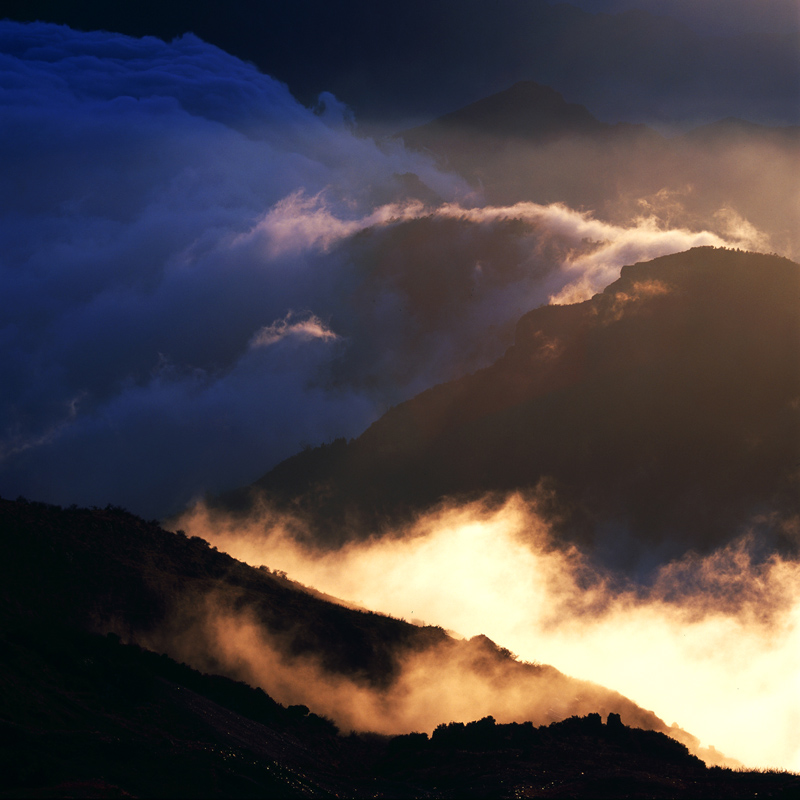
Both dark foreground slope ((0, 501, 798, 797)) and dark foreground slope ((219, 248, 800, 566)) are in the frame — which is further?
dark foreground slope ((219, 248, 800, 566))

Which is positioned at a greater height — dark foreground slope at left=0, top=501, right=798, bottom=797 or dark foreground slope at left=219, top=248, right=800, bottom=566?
dark foreground slope at left=219, top=248, right=800, bottom=566

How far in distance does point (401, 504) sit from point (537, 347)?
15886 mm

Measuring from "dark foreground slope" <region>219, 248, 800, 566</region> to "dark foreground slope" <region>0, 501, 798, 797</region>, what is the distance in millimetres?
24363

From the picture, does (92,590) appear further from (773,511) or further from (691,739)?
(773,511)

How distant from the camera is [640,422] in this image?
48656 millimetres

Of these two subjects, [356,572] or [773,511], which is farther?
[356,572]

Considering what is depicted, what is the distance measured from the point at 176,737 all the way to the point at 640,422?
120 feet

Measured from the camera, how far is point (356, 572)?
49875 mm

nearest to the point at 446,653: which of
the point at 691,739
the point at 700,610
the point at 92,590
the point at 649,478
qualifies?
the point at 691,739

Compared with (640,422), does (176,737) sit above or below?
below

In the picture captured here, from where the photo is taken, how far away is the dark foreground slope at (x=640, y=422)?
1788 inches

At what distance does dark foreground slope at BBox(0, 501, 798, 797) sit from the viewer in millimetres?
16750

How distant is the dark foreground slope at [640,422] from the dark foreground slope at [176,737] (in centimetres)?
2436

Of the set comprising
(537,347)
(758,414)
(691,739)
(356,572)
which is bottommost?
(691,739)
